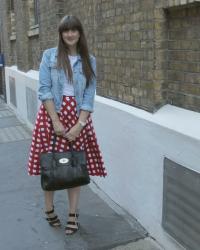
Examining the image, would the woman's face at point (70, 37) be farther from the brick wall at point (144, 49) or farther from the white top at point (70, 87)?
the brick wall at point (144, 49)

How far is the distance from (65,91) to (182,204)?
1.35 meters

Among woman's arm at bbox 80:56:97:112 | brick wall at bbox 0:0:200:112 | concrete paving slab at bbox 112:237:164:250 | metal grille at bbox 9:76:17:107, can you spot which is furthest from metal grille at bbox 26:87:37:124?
concrete paving slab at bbox 112:237:164:250

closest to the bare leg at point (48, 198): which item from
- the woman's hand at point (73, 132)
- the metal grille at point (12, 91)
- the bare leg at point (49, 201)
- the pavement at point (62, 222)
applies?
the bare leg at point (49, 201)

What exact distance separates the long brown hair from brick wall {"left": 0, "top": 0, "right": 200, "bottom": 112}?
50 centimetres

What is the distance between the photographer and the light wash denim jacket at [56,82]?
382 centimetres

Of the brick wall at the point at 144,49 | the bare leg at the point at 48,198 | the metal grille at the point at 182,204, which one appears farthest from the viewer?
the bare leg at the point at 48,198

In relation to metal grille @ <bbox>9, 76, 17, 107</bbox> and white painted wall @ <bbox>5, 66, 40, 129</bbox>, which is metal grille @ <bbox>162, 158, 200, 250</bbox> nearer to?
white painted wall @ <bbox>5, 66, 40, 129</bbox>

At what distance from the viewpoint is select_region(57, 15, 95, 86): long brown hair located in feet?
12.5

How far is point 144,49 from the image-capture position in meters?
3.96

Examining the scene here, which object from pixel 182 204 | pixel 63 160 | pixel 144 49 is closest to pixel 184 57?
pixel 144 49

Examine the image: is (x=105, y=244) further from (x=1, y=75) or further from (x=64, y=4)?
(x=1, y=75)

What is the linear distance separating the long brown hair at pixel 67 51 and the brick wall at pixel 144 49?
0.50 m

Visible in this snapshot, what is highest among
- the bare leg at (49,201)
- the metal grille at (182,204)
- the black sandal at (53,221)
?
the metal grille at (182,204)

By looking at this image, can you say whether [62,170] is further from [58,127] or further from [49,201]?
[49,201]
